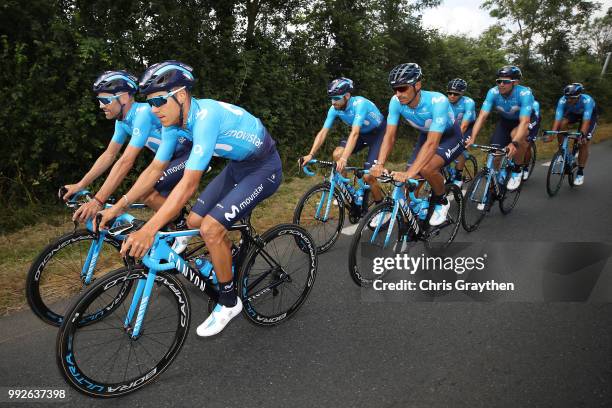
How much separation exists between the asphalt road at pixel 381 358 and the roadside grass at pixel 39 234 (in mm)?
447

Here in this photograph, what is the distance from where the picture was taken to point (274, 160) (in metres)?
3.35

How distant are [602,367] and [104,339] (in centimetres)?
362

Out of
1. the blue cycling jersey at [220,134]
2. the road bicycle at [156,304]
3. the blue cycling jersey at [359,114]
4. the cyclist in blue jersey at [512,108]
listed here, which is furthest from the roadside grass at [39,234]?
the cyclist in blue jersey at [512,108]

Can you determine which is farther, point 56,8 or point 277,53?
point 277,53

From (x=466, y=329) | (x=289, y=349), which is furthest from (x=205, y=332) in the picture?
(x=466, y=329)

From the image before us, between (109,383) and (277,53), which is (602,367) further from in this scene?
(277,53)

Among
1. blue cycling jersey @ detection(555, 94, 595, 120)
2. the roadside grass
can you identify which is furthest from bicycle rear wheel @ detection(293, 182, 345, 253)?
blue cycling jersey @ detection(555, 94, 595, 120)

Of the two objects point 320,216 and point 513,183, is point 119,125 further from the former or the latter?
point 513,183

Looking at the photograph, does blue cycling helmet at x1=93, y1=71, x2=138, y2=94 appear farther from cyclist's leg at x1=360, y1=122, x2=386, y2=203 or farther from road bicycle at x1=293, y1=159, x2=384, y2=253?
cyclist's leg at x1=360, y1=122, x2=386, y2=203

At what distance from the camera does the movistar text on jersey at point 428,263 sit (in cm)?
430

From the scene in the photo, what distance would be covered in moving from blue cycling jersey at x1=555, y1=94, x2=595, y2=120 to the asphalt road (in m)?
5.28

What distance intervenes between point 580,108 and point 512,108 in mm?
2500

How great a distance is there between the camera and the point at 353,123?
5293 millimetres

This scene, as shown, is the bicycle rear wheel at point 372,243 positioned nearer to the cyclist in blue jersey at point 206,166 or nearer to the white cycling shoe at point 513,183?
the cyclist in blue jersey at point 206,166
